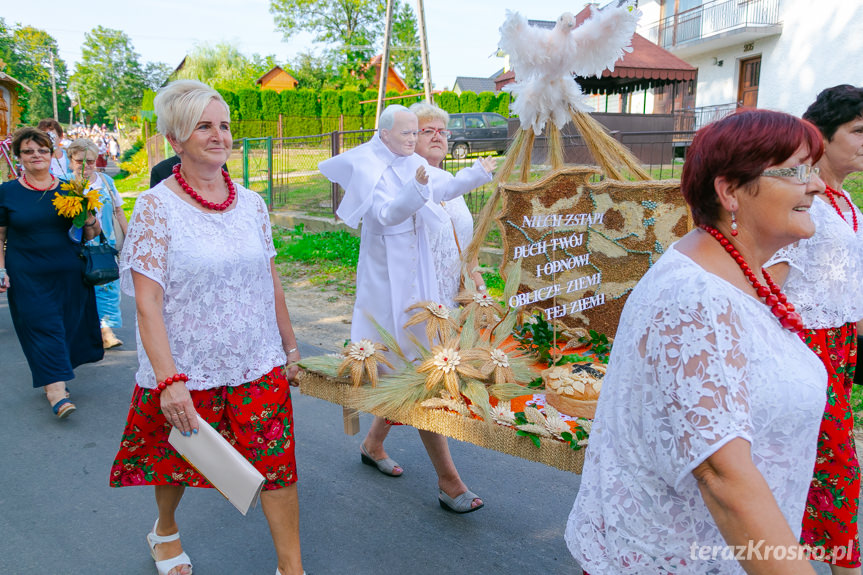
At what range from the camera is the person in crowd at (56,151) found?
20.2 ft

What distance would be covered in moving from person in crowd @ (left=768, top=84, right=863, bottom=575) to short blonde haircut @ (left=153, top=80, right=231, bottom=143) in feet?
6.72

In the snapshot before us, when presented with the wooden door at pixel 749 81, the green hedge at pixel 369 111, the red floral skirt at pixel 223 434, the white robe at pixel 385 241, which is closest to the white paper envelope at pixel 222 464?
the red floral skirt at pixel 223 434

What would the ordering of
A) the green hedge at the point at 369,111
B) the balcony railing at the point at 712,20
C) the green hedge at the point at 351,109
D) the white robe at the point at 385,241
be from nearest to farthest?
the white robe at the point at 385,241, the balcony railing at the point at 712,20, the green hedge at the point at 351,109, the green hedge at the point at 369,111

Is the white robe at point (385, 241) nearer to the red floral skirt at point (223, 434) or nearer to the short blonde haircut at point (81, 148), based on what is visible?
the red floral skirt at point (223, 434)

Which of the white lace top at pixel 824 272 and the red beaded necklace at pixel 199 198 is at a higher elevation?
the red beaded necklace at pixel 199 198

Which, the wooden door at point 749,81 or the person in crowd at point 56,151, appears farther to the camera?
the wooden door at point 749,81

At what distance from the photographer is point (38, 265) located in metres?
4.57

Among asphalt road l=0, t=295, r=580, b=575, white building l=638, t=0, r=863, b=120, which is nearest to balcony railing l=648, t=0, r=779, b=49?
Result: white building l=638, t=0, r=863, b=120

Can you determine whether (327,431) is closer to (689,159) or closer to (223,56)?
(689,159)

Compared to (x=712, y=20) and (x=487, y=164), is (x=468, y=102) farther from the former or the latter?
(x=487, y=164)

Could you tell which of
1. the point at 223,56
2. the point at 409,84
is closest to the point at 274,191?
the point at 223,56

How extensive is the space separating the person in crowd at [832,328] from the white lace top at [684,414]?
959 mm

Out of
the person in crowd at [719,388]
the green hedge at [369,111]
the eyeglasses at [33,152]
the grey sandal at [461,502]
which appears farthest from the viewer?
the green hedge at [369,111]

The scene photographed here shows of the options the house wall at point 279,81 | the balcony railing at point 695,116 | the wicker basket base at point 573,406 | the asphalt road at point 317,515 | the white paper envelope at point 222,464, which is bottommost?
the asphalt road at point 317,515
